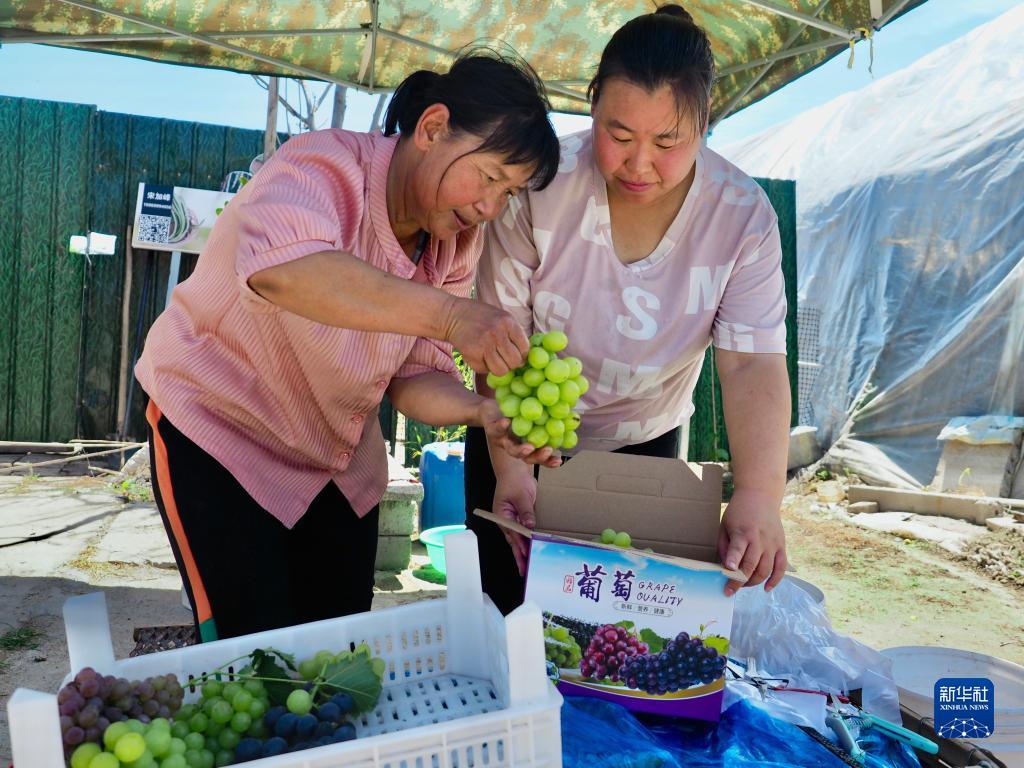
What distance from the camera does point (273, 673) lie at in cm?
112

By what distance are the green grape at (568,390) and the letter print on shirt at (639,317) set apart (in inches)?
17.9

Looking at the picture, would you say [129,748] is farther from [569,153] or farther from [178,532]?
[569,153]

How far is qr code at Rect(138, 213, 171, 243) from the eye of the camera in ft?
22.9

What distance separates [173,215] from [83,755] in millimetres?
6769

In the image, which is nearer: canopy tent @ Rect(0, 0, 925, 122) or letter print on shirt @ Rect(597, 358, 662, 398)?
letter print on shirt @ Rect(597, 358, 662, 398)

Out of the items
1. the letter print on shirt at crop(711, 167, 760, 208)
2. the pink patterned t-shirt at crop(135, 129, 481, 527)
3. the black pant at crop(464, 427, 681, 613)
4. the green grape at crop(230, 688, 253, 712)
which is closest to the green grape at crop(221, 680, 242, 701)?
the green grape at crop(230, 688, 253, 712)

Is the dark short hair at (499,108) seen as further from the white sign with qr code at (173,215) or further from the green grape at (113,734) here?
the white sign with qr code at (173,215)

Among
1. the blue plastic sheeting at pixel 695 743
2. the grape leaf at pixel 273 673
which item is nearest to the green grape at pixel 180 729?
the grape leaf at pixel 273 673

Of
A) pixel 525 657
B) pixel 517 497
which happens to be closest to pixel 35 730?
pixel 525 657

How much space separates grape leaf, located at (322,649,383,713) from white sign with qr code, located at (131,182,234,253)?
21.1ft

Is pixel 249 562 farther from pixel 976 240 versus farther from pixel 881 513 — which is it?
pixel 976 240

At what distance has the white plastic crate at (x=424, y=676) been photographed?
0.90 metres

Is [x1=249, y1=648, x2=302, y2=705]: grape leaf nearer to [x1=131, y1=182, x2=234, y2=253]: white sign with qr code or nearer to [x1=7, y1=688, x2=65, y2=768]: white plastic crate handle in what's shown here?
[x1=7, y1=688, x2=65, y2=768]: white plastic crate handle

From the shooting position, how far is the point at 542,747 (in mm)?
980
